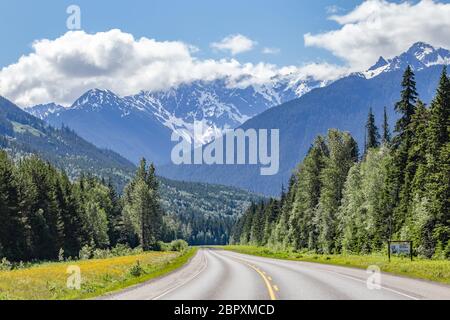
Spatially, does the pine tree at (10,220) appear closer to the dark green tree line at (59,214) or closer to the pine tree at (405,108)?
the dark green tree line at (59,214)

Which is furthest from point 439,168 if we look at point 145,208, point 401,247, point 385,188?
point 145,208

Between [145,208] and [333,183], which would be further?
[145,208]

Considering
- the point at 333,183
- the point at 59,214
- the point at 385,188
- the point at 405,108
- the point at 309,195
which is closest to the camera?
the point at 385,188

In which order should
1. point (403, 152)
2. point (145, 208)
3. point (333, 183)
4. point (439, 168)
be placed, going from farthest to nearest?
point (145, 208) → point (333, 183) → point (403, 152) → point (439, 168)

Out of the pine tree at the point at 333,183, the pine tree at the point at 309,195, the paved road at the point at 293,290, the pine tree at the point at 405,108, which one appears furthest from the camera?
the pine tree at the point at 309,195

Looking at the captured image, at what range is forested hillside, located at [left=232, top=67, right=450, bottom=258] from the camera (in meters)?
47.0

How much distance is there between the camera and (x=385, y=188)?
58.2 m

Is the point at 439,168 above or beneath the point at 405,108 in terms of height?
beneath

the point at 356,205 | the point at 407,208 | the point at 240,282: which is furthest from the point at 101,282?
the point at 356,205

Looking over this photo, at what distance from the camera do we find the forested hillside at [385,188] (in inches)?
1850

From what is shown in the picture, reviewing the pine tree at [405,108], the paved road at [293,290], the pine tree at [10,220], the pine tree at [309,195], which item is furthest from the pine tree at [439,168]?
the pine tree at [10,220]

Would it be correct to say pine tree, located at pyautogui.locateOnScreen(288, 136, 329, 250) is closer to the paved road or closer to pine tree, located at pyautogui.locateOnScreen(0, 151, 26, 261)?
pine tree, located at pyautogui.locateOnScreen(0, 151, 26, 261)

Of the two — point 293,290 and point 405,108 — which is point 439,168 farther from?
point 293,290
